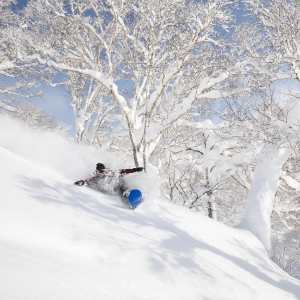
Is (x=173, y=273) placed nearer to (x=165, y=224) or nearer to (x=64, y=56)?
(x=165, y=224)

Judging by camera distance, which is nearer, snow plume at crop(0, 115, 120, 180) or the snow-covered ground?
the snow-covered ground

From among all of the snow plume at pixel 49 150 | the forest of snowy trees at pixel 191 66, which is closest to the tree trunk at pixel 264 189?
the forest of snowy trees at pixel 191 66

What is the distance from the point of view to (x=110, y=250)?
384 cm

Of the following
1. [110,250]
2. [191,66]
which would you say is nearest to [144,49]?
[191,66]

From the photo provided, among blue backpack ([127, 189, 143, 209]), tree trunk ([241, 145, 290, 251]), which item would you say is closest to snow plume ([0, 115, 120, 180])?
blue backpack ([127, 189, 143, 209])

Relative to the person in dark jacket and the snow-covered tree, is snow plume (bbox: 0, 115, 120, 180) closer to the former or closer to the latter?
the person in dark jacket

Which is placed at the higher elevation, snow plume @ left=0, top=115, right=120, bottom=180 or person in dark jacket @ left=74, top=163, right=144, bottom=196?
snow plume @ left=0, top=115, right=120, bottom=180

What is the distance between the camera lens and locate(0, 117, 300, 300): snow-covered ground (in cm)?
283

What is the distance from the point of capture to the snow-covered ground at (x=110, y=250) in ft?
9.30

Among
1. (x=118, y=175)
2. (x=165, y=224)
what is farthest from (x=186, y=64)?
(x=165, y=224)

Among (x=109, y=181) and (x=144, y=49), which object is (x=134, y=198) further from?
(x=144, y=49)

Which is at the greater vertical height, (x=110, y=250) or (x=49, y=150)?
(x=49, y=150)

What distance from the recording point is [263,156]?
939cm

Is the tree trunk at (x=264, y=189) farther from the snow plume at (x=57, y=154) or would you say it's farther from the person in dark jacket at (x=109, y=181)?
the person in dark jacket at (x=109, y=181)
